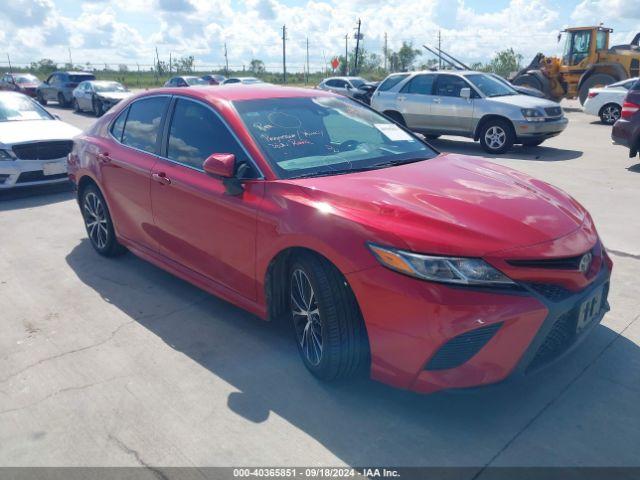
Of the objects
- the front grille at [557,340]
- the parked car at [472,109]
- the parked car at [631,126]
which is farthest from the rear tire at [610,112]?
the front grille at [557,340]

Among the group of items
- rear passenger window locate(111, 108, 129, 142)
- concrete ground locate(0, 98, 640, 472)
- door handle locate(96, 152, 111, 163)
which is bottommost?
concrete ground locate(0, 98, 640, 472)

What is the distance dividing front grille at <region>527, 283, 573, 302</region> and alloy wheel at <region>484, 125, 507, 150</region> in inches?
361

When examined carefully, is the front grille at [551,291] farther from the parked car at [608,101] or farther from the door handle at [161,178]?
the parked car at [608,101]

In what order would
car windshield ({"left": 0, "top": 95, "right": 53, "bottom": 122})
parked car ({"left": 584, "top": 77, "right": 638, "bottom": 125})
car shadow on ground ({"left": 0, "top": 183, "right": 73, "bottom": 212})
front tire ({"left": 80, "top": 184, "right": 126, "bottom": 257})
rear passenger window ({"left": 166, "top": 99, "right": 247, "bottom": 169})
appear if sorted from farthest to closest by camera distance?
parked car ({"left": 584, "top": 77, "right": 638, "bottom": 125}) → car windshield ({"left": 0, "top": 95, "right": 53, "bottom": 122}) → car shadow on ground ({"left": 0, "top": 183, "right": 73, "bottom": 212}) → front tire ({"left": 80, "top": 184, "right": 126, "bottom": 257}) → rear passenger window ({"left": 166, "top": 99, "right": 247, "bottom": 169})

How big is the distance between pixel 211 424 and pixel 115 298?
1986mm

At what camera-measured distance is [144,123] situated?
4.62 meters

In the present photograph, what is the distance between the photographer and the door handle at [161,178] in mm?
4082

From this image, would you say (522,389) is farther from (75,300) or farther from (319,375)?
(75,300)

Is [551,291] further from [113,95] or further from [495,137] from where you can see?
[113,95]

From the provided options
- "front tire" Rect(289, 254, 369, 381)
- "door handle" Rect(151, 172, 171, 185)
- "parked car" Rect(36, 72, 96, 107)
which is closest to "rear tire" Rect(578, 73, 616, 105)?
Result: "door handle" Rect(151, 172, 171, 185)

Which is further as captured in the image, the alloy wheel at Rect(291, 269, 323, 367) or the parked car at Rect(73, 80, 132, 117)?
the parked car at Rect(73, 80, 132, 117)

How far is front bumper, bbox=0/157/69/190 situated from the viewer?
7.74 meters

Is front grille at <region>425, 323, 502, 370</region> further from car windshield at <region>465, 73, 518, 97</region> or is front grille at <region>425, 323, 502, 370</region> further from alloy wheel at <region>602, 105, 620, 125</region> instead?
alloy wheel at <region>602, 105, 620, 125</region>

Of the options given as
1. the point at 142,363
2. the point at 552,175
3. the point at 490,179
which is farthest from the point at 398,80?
the point at 142,363
